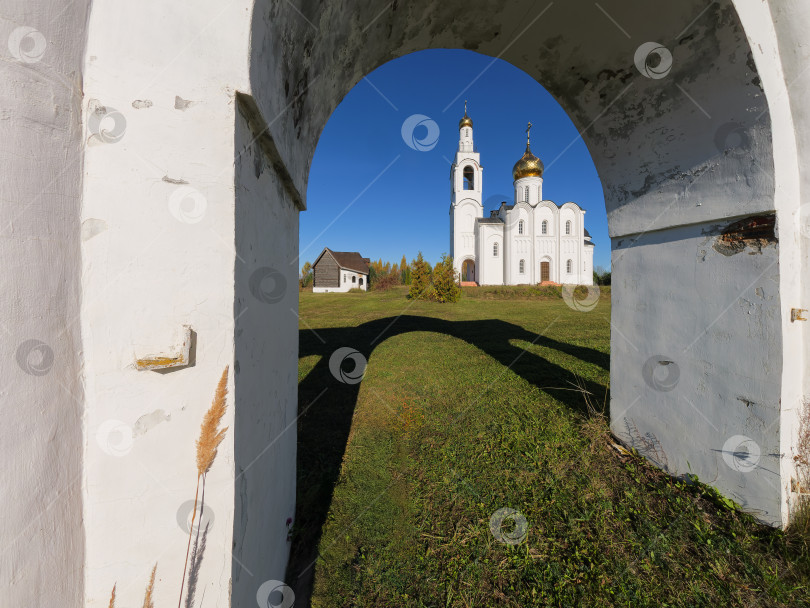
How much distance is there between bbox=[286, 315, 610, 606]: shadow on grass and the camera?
2414mm

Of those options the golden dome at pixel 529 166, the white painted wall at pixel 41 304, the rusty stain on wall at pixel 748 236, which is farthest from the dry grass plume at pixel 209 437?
the golden dome at pixel 529 166

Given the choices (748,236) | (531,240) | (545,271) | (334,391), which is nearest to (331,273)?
(531,240)

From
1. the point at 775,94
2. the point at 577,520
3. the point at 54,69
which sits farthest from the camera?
the point at 577,520

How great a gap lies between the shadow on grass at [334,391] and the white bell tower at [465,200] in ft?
73.2

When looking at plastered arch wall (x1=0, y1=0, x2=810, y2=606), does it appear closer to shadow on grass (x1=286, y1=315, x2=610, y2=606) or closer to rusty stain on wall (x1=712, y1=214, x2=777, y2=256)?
rusty stain on wall (x1=712, y1=214, x2=777, y2=256)

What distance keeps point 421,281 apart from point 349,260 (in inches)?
631

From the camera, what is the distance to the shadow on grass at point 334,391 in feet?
7.92

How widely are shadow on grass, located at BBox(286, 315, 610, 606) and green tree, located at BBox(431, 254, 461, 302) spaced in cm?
923

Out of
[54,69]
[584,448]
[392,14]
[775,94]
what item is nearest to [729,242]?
[775,94]

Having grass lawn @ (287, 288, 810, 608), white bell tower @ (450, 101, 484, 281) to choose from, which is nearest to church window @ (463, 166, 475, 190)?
white bell tower @ (450, 101, 484, 281)

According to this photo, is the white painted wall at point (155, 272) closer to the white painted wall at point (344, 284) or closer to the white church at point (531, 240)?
the white church at point (531, 240)

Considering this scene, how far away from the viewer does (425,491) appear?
109 inches

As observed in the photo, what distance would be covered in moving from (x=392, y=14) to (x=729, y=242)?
9.84 ft

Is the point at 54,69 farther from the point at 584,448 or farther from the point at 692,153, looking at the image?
the point at 584,448
